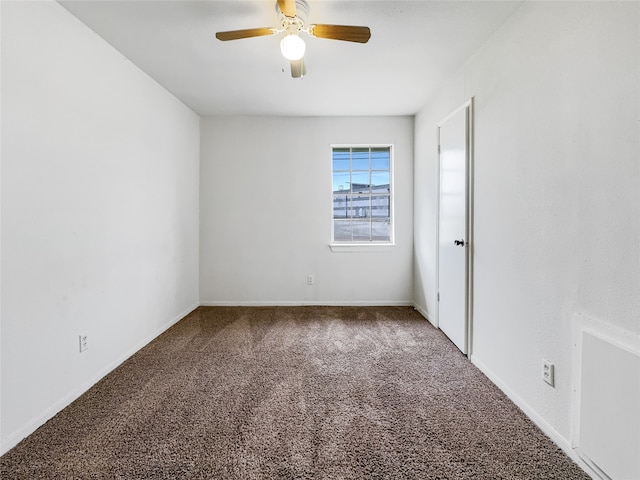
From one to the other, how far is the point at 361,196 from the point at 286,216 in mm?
1050

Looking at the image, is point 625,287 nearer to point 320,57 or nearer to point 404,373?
point 404,373

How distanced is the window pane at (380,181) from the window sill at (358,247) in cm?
76

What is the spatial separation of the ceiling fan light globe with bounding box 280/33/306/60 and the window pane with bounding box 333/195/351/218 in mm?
2384

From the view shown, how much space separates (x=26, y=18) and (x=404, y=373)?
3.19 meters

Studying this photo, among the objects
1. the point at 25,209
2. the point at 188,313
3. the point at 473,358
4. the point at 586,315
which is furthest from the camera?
the point at 188,313

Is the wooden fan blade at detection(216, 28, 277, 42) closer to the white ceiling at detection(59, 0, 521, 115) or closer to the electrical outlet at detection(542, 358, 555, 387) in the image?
the white ceiling at detection(59, 0, 521, 115)

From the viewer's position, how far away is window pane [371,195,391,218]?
4168 millimetres

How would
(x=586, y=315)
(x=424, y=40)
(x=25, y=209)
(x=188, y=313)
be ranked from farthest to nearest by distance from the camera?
(x=188, y=313), (x=424, y=40), (x=25, y=209), (x=586, y=315)

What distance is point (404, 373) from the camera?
7.54 ft

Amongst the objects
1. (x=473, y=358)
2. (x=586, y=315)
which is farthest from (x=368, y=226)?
(x=586, y=315)

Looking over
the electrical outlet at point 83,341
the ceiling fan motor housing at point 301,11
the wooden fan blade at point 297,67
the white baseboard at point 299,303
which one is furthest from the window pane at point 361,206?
the electrical outlet at point 83,341

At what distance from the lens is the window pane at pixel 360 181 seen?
164 inches

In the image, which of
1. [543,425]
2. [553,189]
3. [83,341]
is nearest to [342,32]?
[553,189]

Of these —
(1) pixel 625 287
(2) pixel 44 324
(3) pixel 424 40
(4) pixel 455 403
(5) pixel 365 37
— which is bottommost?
(4) pixel 455 403
